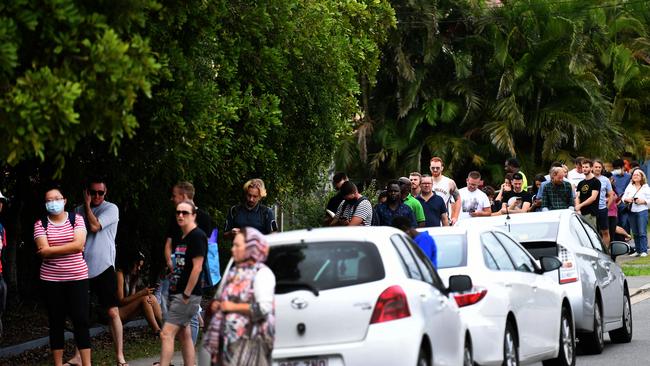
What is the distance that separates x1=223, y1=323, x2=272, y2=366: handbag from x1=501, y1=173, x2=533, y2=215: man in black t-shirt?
13375 millimetres

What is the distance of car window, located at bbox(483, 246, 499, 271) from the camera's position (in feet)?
40.7

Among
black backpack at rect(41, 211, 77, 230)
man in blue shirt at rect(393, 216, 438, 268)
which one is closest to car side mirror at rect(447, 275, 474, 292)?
man in blue shirt at rect(393, 216, 438, 268)

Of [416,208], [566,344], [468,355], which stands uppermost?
[416,208]

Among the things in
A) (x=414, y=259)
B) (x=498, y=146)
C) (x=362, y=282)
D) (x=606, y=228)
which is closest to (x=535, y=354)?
(x=414, y=259)

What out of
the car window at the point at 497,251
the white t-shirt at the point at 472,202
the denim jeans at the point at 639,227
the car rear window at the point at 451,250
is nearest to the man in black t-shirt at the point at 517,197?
the white t-shirt at the point at 472,202

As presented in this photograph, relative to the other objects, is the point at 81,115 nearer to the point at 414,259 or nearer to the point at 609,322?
the point at 414,259

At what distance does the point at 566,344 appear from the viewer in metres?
13.7

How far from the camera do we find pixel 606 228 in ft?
83.7

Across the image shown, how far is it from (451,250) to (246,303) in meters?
4.23

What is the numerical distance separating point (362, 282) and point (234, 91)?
22.3 ft

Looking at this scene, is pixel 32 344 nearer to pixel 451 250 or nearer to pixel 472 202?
pixel 451 250

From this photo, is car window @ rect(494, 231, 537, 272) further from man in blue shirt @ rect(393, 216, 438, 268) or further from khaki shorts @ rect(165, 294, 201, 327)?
khaki shorts @ rect(165, 294, 201, 327)

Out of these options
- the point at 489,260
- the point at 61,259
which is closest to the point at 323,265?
the point at 489,260

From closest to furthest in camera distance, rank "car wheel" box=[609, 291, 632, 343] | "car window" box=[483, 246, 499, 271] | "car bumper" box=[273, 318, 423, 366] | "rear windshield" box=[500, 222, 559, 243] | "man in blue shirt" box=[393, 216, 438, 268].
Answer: "car bumper" box=[273, 318, 423, 366] → "car window" box=[483, 246, 499, 271] → "man in blue shirt" box=[393, 216, 438, 268] → "rear windshield" box=[500, 222, 559, 243] → "car wheel" box=[609, 291, 632, 343]
